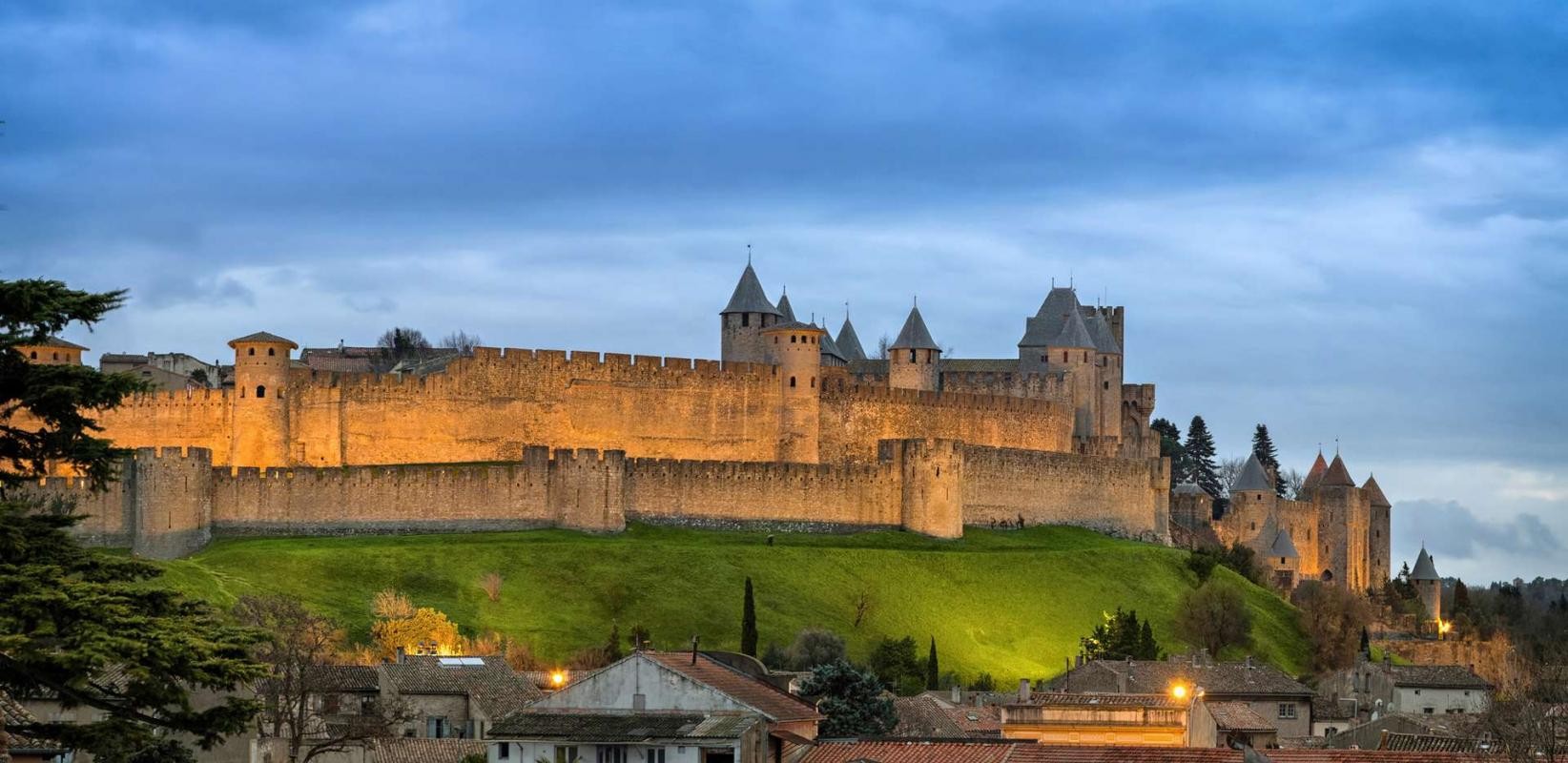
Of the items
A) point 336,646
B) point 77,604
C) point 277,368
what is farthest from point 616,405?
point 77,604

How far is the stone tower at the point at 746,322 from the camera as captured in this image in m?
103

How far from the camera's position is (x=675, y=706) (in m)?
38.0

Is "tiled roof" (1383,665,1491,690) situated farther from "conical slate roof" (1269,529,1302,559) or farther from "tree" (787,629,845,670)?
"conical slate roof" (1269,529,1302,559)

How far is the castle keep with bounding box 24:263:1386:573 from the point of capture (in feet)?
282

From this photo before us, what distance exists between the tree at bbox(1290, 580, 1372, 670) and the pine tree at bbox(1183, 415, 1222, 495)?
130ft

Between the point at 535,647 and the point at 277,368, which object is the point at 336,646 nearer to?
the point at 535,647

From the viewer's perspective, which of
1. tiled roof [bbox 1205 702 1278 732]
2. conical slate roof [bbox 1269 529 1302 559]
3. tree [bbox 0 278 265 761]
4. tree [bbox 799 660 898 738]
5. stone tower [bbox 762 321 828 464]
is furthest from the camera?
conical slate roof [bbox 1269 529 1302 559]

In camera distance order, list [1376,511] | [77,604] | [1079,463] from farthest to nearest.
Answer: [1376,511], [1079,463], [77,604]

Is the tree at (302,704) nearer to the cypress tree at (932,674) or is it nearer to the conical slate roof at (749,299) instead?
the cypress tree at (932,674)

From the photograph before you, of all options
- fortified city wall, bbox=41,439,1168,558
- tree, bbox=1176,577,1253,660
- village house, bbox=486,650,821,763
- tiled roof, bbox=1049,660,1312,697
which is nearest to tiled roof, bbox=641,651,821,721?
village house, bbox=486,650,821,763

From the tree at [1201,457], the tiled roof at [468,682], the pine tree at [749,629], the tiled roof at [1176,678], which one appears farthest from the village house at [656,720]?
the tree at [1201,457]

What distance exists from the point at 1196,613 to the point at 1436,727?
31.3 meters

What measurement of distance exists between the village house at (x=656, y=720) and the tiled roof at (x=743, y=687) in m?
0.03

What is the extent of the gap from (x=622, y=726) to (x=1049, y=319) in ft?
251
